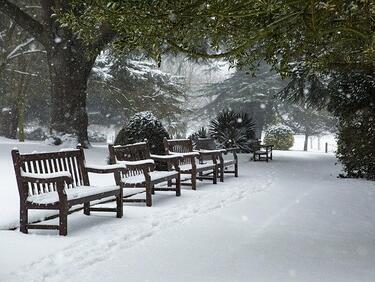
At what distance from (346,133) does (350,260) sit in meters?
8.21

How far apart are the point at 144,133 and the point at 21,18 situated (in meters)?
7.36

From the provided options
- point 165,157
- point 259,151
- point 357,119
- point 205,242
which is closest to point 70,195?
point 205,242

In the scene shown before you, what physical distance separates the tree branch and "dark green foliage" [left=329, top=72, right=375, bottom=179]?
9.79 m

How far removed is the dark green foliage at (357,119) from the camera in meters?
12.3

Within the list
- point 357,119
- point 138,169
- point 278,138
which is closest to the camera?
point 138,169

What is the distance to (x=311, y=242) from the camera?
5.71 metres

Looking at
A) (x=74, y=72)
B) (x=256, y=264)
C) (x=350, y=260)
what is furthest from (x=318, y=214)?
(x=74, y=72)

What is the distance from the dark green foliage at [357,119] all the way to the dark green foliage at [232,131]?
10.5 m

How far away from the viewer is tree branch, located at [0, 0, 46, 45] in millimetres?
15547

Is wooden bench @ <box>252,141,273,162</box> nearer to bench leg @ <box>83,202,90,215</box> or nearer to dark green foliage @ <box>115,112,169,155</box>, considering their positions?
dark green foliage @ <box>115,112,169,155</box>

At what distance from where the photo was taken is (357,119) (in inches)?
499

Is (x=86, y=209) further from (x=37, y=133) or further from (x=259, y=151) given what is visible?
(x=37, y=133)

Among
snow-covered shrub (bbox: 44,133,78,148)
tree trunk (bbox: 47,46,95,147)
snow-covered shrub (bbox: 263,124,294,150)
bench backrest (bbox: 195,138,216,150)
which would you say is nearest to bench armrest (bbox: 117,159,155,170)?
bench backrest (bbox: 195,138,216,150)

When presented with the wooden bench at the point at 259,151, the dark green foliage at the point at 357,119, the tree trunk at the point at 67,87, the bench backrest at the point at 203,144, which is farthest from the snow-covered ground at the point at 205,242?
the wooden bench at the point at 259,151
